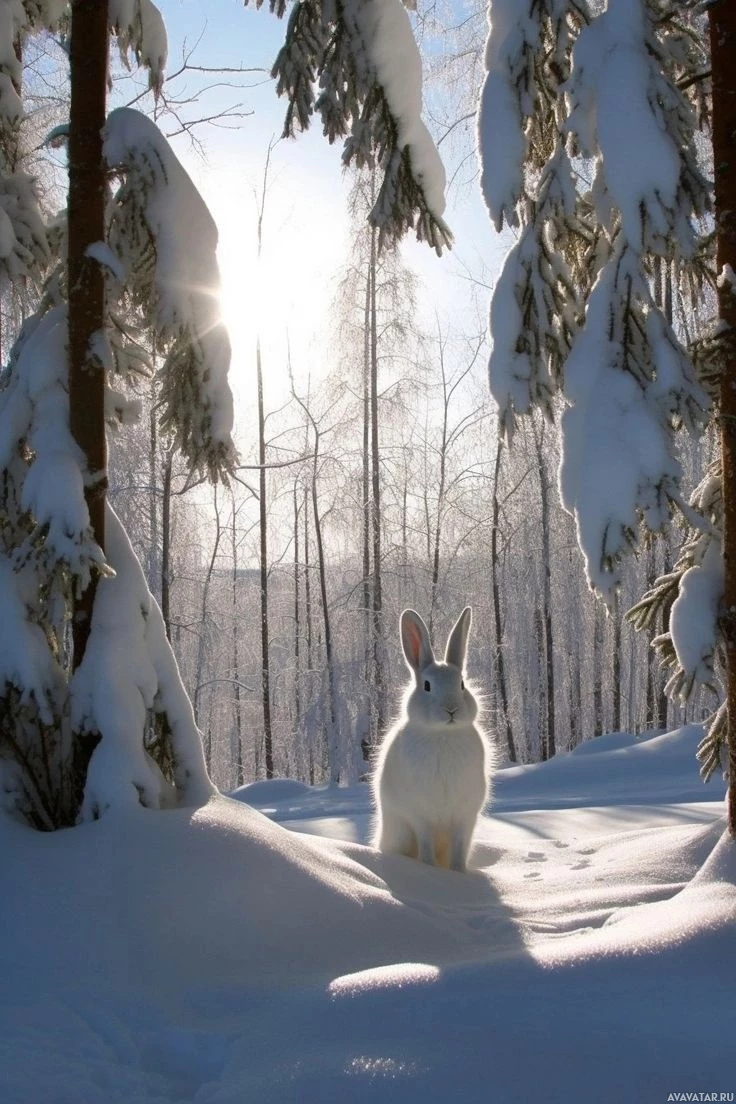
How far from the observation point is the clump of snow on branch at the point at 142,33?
4430 mm

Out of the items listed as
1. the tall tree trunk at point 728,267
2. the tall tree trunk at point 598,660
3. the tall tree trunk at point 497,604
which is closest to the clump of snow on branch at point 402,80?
the tall tree trunk at point 728,267

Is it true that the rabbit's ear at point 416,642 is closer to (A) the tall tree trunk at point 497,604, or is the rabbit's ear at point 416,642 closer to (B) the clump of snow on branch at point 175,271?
(B) the clump of snow on branch at point 175,271

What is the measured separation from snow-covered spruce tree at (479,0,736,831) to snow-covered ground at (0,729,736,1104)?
3.67 ft

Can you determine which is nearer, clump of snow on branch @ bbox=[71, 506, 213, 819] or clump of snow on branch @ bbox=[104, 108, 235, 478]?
clump of snow on branch @ bbox=[71, 506, 213, 819]

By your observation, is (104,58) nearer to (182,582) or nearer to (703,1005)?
(703,1005)

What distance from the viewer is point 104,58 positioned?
447cm

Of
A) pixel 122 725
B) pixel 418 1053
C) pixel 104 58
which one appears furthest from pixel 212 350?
pixel 418 1053

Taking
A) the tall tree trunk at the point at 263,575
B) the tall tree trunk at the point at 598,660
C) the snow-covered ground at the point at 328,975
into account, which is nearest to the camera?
the snow-covered ground at the point at 328,975

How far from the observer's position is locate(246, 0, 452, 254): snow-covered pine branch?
187 inches

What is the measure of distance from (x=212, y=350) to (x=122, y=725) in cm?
208

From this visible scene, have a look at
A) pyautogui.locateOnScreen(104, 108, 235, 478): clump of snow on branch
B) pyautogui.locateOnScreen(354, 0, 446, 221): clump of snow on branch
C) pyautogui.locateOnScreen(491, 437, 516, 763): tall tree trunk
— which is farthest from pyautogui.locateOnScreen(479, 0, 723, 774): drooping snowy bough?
pyautogui.locateOnScreen(491, 437, 516, 763): tall tree trunk

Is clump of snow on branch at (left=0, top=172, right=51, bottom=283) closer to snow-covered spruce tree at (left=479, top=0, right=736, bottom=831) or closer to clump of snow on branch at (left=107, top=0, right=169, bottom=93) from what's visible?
clump of snow on branch at (left=107, top=0, right=169, bottom=93)

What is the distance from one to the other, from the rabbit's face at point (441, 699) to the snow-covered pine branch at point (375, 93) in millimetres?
2538

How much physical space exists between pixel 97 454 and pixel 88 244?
1.06 metres
